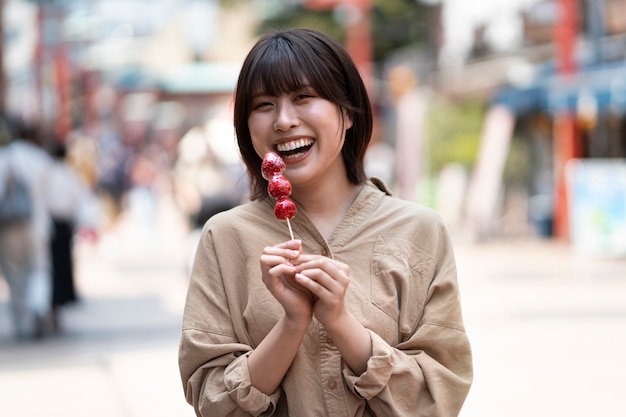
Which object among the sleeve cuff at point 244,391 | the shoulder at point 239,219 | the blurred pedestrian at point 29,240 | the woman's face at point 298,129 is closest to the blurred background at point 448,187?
the blurred pedestrian at point 29,240

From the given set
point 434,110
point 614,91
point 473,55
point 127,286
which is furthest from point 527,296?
point 473,55

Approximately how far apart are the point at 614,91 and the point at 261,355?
1605 cm

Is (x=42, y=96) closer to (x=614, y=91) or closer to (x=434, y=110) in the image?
(x=434, y=110)

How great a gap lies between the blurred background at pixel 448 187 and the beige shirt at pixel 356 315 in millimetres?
643

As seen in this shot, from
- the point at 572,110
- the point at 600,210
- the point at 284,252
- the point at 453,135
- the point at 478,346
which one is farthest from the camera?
the point at 453,135

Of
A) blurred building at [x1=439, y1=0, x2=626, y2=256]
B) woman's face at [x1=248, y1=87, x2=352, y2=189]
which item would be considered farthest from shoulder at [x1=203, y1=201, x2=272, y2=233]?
blurred building at [x1=439, y1=0, x2=626, y2=256]

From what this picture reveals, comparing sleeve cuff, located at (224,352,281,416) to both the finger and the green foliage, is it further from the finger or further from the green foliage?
the green foliage

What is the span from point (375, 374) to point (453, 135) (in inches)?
879

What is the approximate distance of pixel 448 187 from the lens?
862 inches

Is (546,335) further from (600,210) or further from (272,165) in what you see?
(272,165)

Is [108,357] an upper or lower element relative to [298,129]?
lower

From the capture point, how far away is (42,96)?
3428 cm

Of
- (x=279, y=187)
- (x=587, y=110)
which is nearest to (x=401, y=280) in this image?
(x=279, y=187)

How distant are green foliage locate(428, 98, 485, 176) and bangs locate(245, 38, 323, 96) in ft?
71.0
